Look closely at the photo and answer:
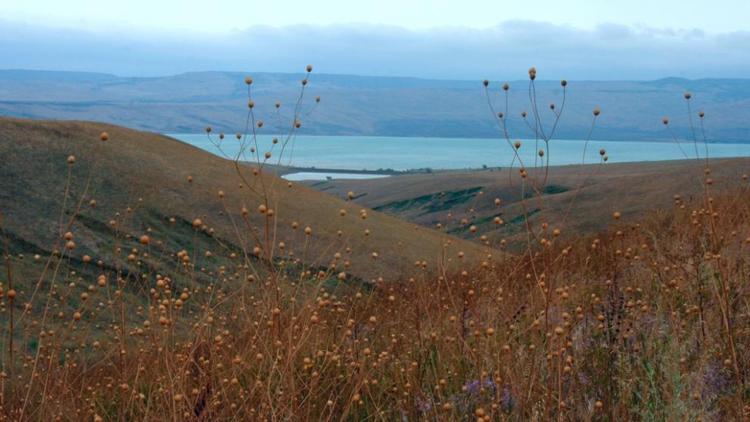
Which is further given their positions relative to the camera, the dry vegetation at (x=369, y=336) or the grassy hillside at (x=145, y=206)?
the grassy hillside at (x=145, y=206)

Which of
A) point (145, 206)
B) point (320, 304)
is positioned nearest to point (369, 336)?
point (320, 304)

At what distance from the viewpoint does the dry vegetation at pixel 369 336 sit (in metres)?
3.31

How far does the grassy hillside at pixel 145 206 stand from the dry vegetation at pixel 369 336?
0.04 m

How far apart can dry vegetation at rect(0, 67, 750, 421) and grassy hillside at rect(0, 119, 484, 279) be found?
0.04 m

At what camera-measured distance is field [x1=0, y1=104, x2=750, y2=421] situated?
340 cm

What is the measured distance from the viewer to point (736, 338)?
409 cm

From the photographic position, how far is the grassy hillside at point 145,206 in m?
8.02

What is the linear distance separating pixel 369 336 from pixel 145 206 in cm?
458

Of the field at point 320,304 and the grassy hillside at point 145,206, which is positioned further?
the grassy hillside at point 145,206

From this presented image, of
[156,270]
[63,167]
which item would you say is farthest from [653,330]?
[63,167]

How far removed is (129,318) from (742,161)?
16.4m

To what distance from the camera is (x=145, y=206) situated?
29.4ft

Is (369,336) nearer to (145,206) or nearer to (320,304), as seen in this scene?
(320,304)

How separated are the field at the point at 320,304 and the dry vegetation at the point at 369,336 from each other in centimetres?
2
